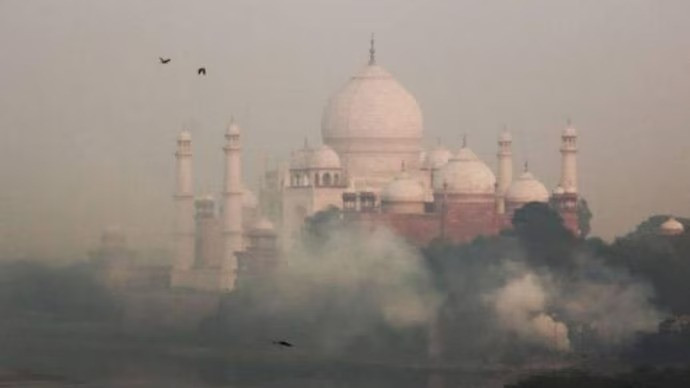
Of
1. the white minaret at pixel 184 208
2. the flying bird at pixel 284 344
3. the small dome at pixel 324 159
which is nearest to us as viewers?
the flying bird at pixel 284 344

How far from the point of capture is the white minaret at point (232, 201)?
58175mm

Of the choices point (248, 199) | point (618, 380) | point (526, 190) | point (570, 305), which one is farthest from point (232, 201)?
point (618, 380)

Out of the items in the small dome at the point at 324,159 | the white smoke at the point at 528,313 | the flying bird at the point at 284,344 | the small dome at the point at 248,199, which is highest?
the small dome at the point at 324,159

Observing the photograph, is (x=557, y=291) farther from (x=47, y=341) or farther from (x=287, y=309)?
(x=47, y=341)

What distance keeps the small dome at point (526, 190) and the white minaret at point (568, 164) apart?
1.73 feet

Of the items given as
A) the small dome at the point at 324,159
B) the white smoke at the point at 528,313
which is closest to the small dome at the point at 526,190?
the small dome at the point at 324,159

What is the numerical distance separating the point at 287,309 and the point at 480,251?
3.27m

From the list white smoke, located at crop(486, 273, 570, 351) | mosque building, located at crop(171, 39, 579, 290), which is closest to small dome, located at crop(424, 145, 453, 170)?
mosque building, located at crop(171, 39, 579, 290)

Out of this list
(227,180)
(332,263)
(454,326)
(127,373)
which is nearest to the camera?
(127,373)

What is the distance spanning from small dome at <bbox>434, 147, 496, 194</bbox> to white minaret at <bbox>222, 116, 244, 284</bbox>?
3.46m

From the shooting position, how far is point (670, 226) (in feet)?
172

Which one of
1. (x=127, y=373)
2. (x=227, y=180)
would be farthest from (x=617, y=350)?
(x=227, y=180)

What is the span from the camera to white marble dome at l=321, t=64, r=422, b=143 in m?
60.5

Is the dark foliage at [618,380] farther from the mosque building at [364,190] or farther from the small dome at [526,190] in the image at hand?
the small dome at [526,190]
